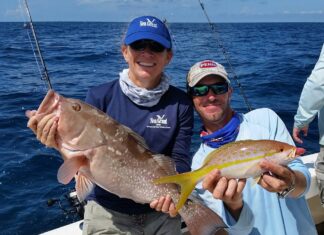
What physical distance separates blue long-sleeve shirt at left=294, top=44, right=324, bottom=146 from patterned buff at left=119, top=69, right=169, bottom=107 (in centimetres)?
170

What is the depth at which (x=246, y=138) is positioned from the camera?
115 inches

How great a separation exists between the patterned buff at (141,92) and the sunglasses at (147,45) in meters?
0.22

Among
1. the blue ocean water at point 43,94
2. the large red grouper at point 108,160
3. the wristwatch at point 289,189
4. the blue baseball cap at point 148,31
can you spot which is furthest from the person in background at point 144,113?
the wristwatch at point 289,189

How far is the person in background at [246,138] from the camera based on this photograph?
2734 mm

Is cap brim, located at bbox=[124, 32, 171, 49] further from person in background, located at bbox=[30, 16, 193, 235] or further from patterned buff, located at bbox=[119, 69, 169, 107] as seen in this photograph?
patterned buff, located at bbox=[119, 69, 169, 107]

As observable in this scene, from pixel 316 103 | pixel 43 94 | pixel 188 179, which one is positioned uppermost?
pixel 188 179

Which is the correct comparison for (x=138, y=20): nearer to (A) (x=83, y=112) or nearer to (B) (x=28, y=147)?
(A) (x=83, y=112)

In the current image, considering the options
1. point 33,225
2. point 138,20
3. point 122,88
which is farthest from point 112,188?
point 33,225

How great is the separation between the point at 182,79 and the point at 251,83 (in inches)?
99.2

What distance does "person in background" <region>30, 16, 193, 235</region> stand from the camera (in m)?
3.03

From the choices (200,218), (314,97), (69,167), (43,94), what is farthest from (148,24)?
(43,94)

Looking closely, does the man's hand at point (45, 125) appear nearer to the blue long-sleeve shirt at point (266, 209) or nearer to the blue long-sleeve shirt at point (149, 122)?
the blue long-sleeve shirt at point (149, 122)

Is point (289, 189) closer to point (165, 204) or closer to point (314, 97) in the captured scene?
point (165, 204)

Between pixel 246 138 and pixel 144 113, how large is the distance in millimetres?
795
